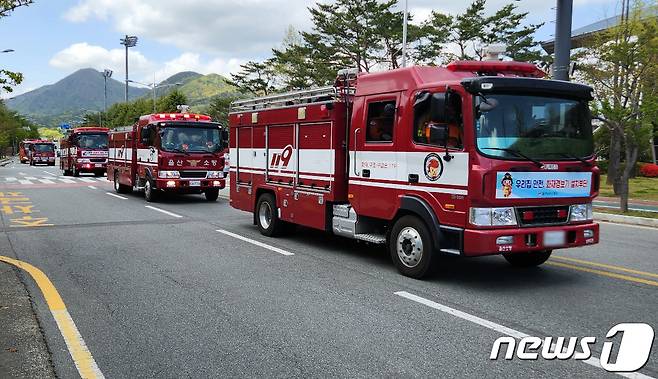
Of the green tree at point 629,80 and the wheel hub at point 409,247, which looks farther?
the green tree at point 629,80

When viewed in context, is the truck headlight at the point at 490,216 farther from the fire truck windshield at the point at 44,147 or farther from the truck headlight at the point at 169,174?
A: the fire truck windshield at the point at 44,147

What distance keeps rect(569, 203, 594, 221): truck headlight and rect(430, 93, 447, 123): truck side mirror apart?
196cm

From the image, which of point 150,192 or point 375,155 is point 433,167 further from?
point 150,192

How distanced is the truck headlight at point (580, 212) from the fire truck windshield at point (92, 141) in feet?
98.1

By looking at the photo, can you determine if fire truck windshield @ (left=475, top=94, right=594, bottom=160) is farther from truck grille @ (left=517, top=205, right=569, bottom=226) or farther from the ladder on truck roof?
the ladder on truck roof

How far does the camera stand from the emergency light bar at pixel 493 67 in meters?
6.89

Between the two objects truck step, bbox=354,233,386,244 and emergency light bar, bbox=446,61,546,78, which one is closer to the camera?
emergency light bar, bbox=446,61,546,78

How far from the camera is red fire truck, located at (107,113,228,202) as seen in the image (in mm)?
16531

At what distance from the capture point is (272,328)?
5.15 m

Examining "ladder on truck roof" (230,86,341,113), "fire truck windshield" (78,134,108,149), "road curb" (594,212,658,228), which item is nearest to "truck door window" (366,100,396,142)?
"ladder on truck roof" (230,86,341,113)

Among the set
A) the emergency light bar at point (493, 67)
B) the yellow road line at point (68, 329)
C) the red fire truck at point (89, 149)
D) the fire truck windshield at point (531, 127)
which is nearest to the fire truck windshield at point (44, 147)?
the red fire truck at point (89, 149)

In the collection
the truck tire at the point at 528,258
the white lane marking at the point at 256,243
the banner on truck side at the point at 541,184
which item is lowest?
the white lane marking at the point at 256,243

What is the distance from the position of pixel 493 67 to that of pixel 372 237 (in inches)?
109

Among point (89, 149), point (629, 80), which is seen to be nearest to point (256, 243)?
point (629, 80)
